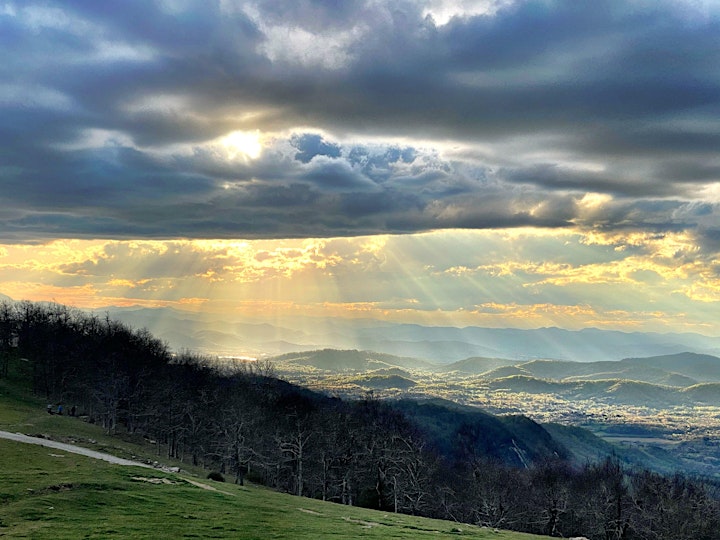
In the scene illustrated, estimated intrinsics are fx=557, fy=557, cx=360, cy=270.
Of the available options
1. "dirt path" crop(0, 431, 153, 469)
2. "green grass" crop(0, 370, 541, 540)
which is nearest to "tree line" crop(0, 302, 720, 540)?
"dirt path" crop(0, 431, 153, 469)

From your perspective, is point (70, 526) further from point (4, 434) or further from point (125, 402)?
point (125, 402)

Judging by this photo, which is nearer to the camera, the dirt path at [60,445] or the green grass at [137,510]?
the green grass at [137,510]

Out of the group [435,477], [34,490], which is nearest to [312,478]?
[435,477]

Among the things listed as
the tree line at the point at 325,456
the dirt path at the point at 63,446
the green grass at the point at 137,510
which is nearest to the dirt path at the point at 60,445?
the dirt path at the point at 63,446

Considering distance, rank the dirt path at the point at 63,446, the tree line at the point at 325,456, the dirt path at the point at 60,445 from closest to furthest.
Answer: the dirt path at the point at 63,446 < the dirt path at the point at 60,445 < the tree line at the point at 325,456

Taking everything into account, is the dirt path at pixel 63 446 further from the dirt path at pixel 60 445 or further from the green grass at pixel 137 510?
the green grass at pixel 137 510

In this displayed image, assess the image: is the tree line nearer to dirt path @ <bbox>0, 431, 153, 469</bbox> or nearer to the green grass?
dirt path @ <bbox>0, 431, 153, 469</bbox>
